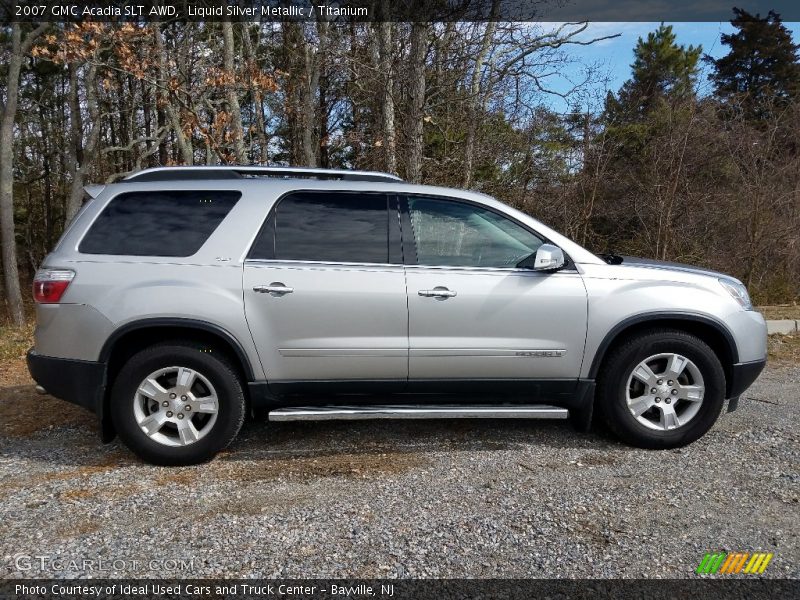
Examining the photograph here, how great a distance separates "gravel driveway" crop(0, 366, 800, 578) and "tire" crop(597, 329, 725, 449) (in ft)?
0.50

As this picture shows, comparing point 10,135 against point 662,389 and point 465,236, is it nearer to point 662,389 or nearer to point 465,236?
point 465,236

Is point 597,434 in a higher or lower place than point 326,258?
lower

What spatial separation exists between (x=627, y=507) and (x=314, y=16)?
1133 centimetres

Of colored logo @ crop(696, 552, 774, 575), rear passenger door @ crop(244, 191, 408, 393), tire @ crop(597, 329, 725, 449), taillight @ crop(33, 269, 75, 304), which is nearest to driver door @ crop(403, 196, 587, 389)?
rear passenger door @ crop(244, 191, 408, 393)

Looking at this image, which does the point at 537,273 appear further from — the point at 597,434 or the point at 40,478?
the point at 40,478

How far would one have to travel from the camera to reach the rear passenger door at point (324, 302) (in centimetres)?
366

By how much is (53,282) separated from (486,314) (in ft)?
9.04

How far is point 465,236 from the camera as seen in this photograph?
13.1 feet

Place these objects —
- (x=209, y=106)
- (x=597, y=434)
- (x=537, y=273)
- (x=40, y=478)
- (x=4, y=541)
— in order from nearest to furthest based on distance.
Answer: (x=4, y=541)
(x=40, y=478)
(x=537, y=273)
(x=597, y=434)
(x=209, y=106)

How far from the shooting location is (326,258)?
3.77m

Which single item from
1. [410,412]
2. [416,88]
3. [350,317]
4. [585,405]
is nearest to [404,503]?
[410,412]

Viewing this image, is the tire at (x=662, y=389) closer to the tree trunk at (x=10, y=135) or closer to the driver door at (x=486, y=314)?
the driver door at (x=486, y=314)

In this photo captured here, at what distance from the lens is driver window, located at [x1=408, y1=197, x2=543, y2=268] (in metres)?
3.87

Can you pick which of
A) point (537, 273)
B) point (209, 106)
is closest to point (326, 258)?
point (537, 273)
